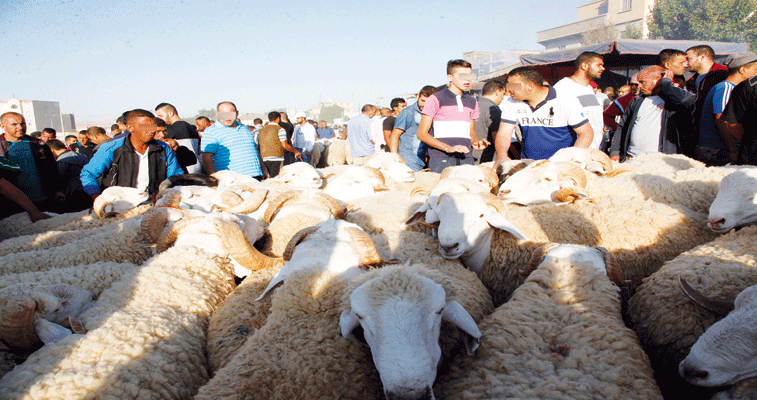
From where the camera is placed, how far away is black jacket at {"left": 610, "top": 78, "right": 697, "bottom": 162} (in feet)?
14.5

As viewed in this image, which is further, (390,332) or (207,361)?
(207,361)

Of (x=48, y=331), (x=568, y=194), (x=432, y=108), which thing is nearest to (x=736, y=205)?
(x=568, y=194)

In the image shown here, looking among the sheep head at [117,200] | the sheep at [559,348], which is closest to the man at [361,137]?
the sheep head at [117,200]

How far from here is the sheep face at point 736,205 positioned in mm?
2461

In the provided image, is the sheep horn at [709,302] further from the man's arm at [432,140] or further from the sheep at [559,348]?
→ the man's arm at [432,140]

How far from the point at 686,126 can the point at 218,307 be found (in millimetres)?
5296

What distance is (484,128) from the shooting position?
20.0ft

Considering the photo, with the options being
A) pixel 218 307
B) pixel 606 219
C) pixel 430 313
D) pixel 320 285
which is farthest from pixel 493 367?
pixel 606 219

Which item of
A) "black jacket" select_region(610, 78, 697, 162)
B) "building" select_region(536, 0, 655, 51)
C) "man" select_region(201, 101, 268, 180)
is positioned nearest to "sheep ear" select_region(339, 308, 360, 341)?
"man" select_region(201, 101, 268, 180)

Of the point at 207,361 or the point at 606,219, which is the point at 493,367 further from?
the point at 606,219

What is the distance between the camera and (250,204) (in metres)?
3.65

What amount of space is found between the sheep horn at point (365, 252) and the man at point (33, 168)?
4.75 metres

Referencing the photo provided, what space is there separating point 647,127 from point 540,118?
1.50 metres

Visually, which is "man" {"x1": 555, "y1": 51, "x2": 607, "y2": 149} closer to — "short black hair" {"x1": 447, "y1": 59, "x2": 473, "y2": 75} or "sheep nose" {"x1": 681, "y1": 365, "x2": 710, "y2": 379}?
"short black hair" {"x1": 447, "y1": 59, "x2": 473, "y2": 75}
